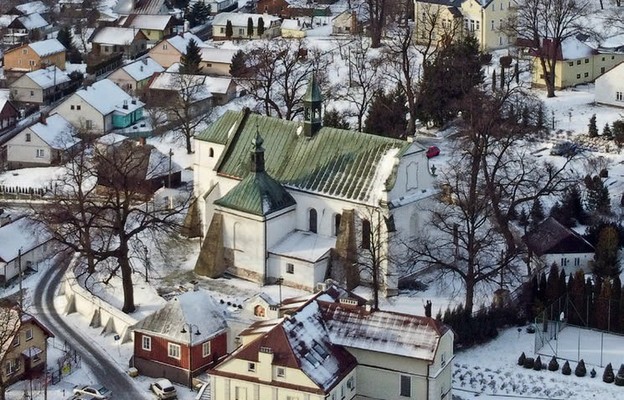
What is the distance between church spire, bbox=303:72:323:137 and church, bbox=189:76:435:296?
48 millimetres

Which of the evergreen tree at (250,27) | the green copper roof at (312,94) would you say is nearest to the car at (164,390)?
the green copper roof at (312,94)

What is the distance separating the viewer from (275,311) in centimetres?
6084

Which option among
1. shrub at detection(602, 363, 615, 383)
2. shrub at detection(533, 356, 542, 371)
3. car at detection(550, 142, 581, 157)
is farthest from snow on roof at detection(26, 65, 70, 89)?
shrub at detection(602, 363, 615, 383)

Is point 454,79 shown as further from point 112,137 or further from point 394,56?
point 112,137

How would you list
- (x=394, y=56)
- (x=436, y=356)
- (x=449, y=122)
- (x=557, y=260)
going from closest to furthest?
(x=436, y=356)
(x=557, y=260)
(x=449, y=122)
(x=394, y=56)

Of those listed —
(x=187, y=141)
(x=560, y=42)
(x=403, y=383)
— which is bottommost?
(x=403, y=383)

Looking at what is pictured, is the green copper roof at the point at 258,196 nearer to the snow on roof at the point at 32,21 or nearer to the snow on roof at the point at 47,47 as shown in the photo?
the snow on roof at the point at 47,47

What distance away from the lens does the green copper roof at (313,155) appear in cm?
6625

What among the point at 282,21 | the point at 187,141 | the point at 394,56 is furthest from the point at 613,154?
the point at 282,21

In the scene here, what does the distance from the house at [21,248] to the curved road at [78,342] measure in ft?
3.88

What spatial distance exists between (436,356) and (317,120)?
17.9 meters

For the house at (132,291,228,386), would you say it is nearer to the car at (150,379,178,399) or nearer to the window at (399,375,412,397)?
the car at (150,379,178,399)

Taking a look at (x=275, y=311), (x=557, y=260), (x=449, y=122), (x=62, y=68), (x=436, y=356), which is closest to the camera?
(x=436, y=356)

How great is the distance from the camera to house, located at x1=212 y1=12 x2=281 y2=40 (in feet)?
393
